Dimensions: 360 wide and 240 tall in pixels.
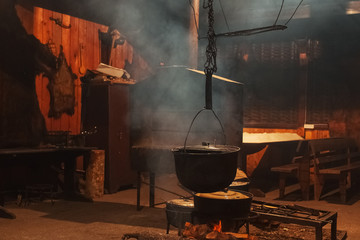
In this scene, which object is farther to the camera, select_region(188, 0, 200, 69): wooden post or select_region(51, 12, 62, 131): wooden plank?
select_region(188, 0, 200, 69): wooden post

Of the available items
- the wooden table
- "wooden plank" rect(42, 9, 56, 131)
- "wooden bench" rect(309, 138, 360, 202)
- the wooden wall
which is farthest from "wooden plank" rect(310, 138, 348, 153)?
"wooden plank" rect(42, 9, 56, 131)

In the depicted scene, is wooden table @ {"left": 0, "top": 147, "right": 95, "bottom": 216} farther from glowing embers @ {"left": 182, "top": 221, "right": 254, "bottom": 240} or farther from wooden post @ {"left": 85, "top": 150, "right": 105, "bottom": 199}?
glowing embers @ {"left": 182, "top": 221, "right": 254, "bottom": 240}

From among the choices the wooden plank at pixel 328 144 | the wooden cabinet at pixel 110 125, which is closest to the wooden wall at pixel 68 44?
the wooden cabinet at pixel 110 125

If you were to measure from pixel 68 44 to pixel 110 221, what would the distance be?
14.2ft

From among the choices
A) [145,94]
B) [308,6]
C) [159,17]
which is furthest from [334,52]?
[145,94]

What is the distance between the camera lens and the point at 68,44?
384 inches

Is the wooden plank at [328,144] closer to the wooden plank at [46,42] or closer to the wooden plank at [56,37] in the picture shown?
the wooden plank at [56,37]

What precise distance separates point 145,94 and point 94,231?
4.12 m

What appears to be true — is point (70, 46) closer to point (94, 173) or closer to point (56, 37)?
point (56, 37)

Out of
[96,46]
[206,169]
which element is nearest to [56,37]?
[96,46]

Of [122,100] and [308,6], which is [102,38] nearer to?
[122,100]

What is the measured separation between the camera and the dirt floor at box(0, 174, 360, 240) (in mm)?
6387

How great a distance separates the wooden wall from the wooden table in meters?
0.76

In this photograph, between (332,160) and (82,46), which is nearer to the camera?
(332,160)
